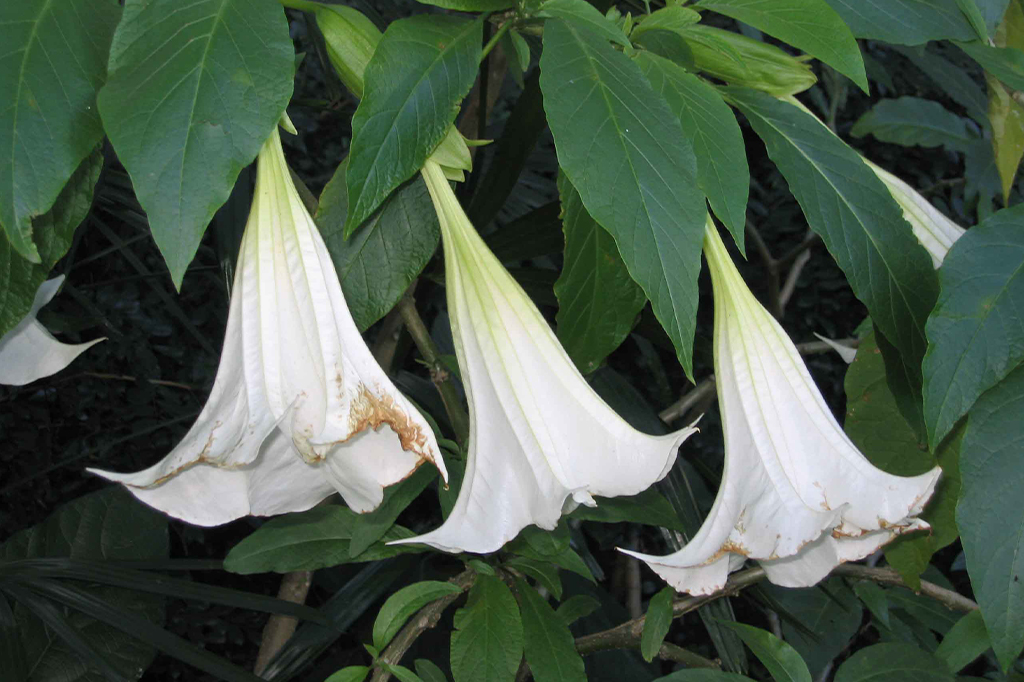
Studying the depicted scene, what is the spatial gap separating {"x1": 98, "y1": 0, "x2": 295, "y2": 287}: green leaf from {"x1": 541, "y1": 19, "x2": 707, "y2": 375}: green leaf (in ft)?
0.39

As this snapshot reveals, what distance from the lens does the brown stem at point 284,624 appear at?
901 millimetres

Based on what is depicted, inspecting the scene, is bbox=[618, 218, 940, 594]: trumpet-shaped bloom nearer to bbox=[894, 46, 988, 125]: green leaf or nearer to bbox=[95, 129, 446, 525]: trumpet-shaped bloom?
bbox=[95, 129, 446, 525]: trumpet-shaped bloom

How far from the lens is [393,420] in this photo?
40 centimetres

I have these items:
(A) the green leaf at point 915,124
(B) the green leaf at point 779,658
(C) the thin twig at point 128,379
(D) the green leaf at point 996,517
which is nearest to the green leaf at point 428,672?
(B) the green leaf at point 779,658

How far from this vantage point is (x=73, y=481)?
142 centimetres

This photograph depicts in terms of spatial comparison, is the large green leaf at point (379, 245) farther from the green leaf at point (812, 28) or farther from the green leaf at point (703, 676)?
the green leaf at point (703, 676)

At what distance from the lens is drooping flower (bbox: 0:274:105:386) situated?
0.52 m

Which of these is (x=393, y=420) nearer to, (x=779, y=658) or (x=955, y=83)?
(x=779, y=658)

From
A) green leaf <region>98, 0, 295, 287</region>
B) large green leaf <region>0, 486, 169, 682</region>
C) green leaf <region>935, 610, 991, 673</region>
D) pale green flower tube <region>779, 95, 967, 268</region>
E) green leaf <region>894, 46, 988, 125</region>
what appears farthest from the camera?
green leaf <region>894, 46, 988, 125</region>

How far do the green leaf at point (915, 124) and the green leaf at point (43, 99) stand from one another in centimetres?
129

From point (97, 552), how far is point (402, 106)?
31.0 inches

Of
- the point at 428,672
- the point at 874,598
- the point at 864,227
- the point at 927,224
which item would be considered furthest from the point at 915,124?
the point at 428,672

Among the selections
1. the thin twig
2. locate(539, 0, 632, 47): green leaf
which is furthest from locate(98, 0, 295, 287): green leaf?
the thin twig

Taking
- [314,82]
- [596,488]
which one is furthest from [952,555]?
[596,488]
